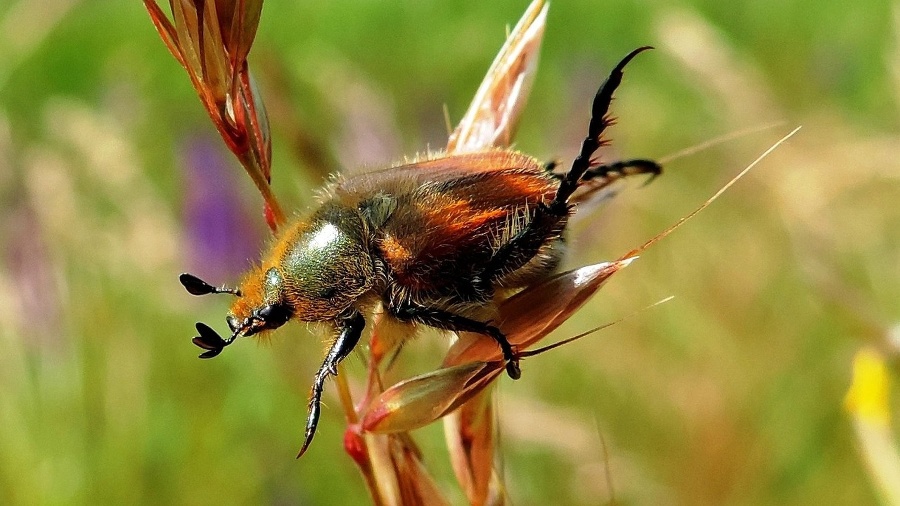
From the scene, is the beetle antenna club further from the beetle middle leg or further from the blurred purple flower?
the blurred purple flower

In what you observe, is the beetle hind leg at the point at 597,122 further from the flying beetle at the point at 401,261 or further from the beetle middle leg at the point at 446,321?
the beetle middle leg at the point at 446,321

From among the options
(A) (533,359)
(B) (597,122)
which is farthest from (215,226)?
(B) (597,122)

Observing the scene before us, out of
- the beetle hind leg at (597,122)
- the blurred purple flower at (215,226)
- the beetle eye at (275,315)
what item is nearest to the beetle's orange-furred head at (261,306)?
the beetle eye at (275,315)

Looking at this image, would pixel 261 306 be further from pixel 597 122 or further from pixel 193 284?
pixel 597 122

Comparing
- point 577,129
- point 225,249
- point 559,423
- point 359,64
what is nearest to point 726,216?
point 577,129

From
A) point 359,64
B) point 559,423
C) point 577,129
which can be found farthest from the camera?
point 359,64

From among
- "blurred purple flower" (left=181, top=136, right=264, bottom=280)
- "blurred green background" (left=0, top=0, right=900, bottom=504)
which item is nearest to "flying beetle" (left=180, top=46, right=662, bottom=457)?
"blurred green background" (left=0, top=0, right=900, bottom=504)

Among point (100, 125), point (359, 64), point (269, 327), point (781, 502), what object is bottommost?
point (781, 502)

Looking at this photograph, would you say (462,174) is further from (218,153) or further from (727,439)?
(218,153)
